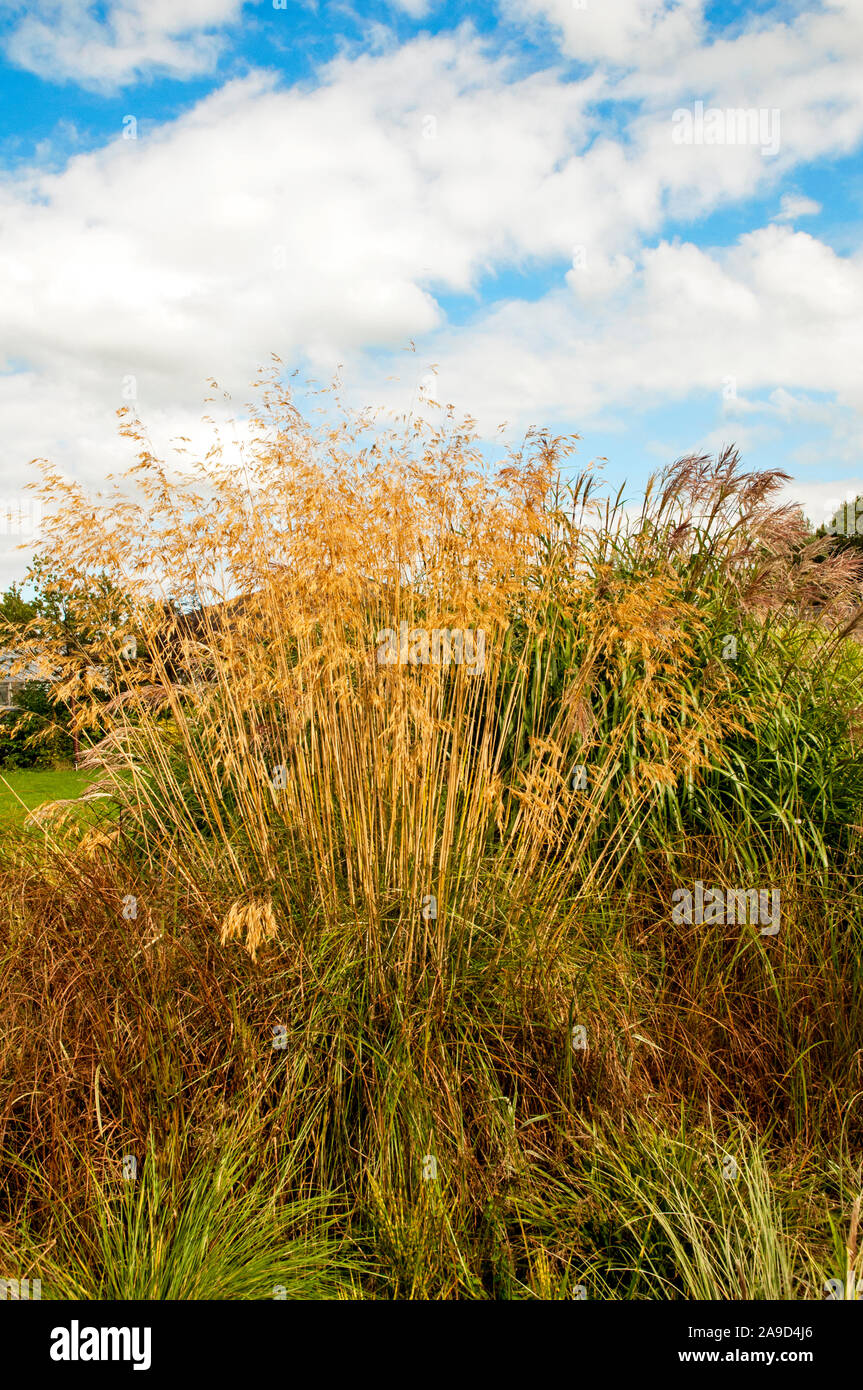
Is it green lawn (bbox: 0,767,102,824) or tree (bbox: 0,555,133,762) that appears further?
green lawn (bbox: 0,767,102,824)

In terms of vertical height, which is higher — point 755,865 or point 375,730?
point 375,730

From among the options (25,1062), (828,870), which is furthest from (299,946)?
(828,870)

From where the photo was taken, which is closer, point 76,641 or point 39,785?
point 76,641

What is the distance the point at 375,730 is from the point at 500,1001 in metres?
1.12

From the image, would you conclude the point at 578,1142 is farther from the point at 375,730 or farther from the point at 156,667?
the point at 156,667

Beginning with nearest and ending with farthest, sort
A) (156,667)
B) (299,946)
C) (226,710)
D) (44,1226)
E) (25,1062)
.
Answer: (44,1226)
(25,1062)
(299,946)
(156,667)
(226,710)

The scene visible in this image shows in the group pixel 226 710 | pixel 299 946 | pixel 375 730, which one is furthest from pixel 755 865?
pixel 226 710

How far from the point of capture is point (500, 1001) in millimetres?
2955

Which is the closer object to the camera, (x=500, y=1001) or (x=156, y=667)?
(x=500, y=1001)

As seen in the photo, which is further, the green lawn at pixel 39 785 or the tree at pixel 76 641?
the green lawn at pixel 39 785

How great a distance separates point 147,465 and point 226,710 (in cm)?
112

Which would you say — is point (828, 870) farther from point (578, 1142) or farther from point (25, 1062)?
point (25, 1062)

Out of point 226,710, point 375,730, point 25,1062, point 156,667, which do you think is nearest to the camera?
point 25,1062

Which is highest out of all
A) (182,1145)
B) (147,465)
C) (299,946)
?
(147,465)
